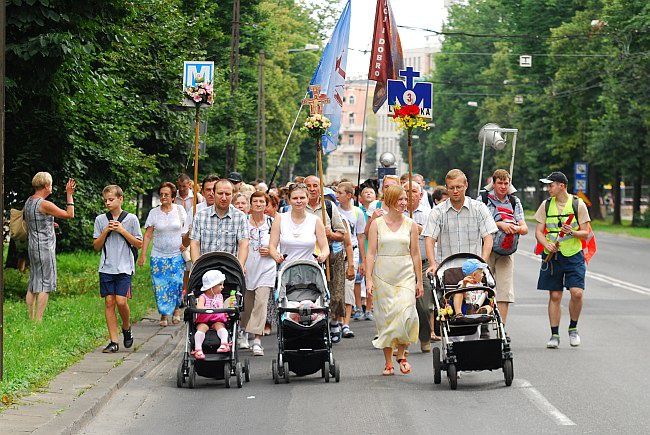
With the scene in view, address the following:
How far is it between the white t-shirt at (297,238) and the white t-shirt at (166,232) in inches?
136

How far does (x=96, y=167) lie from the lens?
70.1ft

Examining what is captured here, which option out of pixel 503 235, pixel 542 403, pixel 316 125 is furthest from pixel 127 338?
pixel 542 403

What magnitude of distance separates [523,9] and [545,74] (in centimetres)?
442

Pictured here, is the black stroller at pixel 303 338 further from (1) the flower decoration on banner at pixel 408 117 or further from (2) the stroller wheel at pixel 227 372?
(1) the flower decoration on banner at pixel 408 117

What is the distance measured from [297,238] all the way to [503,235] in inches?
93.4

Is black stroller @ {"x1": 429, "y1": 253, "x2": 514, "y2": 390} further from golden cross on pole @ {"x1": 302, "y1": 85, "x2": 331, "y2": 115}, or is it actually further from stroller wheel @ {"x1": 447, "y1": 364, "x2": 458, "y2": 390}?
golden cross on pole @ {"x1": 302, "y1": 85, "x2": 331, "y2": 115}

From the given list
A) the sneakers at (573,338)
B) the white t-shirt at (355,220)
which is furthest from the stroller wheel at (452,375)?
the white t-shirt at (355,220)

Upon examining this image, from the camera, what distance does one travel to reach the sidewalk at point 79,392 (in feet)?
28.4

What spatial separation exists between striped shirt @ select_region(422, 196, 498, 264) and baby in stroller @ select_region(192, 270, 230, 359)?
88.4 inches

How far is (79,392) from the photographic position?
33.4 feet

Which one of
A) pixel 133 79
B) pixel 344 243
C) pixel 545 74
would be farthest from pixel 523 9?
pixel 344 243

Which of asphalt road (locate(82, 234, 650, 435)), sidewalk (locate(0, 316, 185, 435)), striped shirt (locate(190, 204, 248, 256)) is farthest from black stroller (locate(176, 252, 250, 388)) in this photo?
striped shirt (locate(190, 204, 248, 256))

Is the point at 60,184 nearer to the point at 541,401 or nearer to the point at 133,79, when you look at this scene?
the point at 133,79

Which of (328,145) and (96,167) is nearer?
(328,145)
